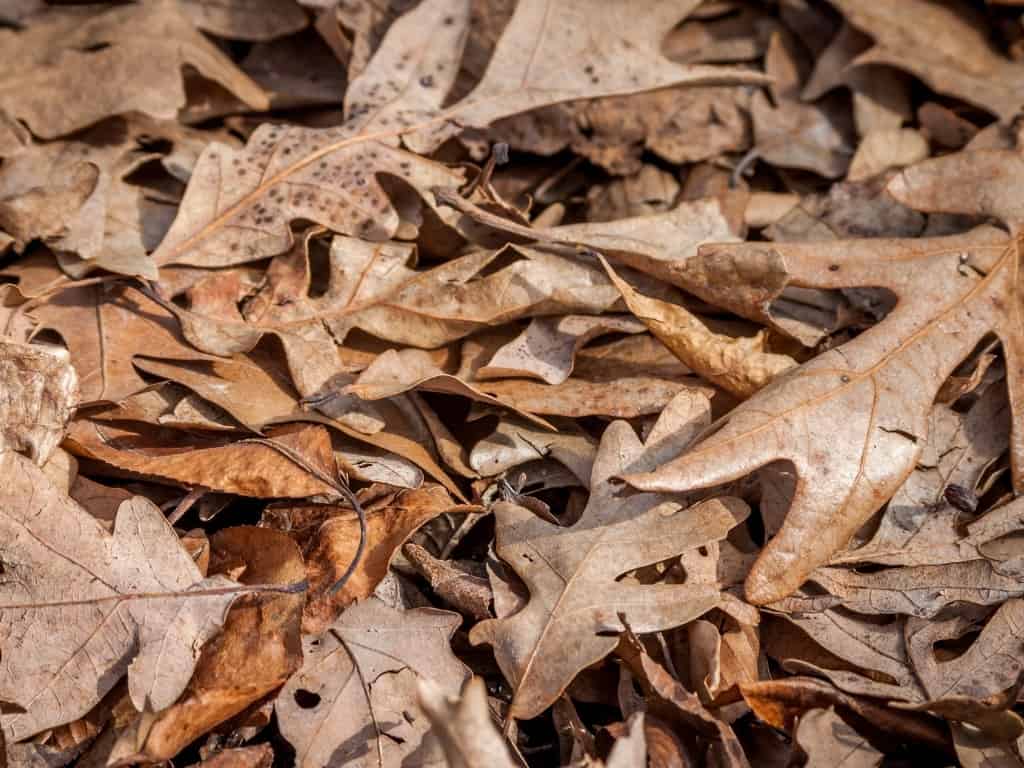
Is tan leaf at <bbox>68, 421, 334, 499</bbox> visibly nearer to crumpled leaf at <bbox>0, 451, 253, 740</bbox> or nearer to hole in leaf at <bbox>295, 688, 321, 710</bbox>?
crumpled leaf at <bbox>0, 451, 253, 740</bbox>

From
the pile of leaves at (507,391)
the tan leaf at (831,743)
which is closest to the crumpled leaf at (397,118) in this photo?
the pile of leaves at (507,391)

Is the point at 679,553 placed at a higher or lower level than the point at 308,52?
lower

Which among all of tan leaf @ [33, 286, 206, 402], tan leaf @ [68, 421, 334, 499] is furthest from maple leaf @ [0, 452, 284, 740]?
tan leaf @ [33, 286, 206, 402]

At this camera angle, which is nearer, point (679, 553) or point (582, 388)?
point (679, 553)

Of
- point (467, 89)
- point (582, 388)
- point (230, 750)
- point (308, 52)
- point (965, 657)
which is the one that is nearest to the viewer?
point (230, 750)

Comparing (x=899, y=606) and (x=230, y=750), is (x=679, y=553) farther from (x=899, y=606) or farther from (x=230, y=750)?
(x=230, y=750)

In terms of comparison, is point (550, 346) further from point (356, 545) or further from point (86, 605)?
point (86, 605)

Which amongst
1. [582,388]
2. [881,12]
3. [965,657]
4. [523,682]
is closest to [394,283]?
[582,388]
